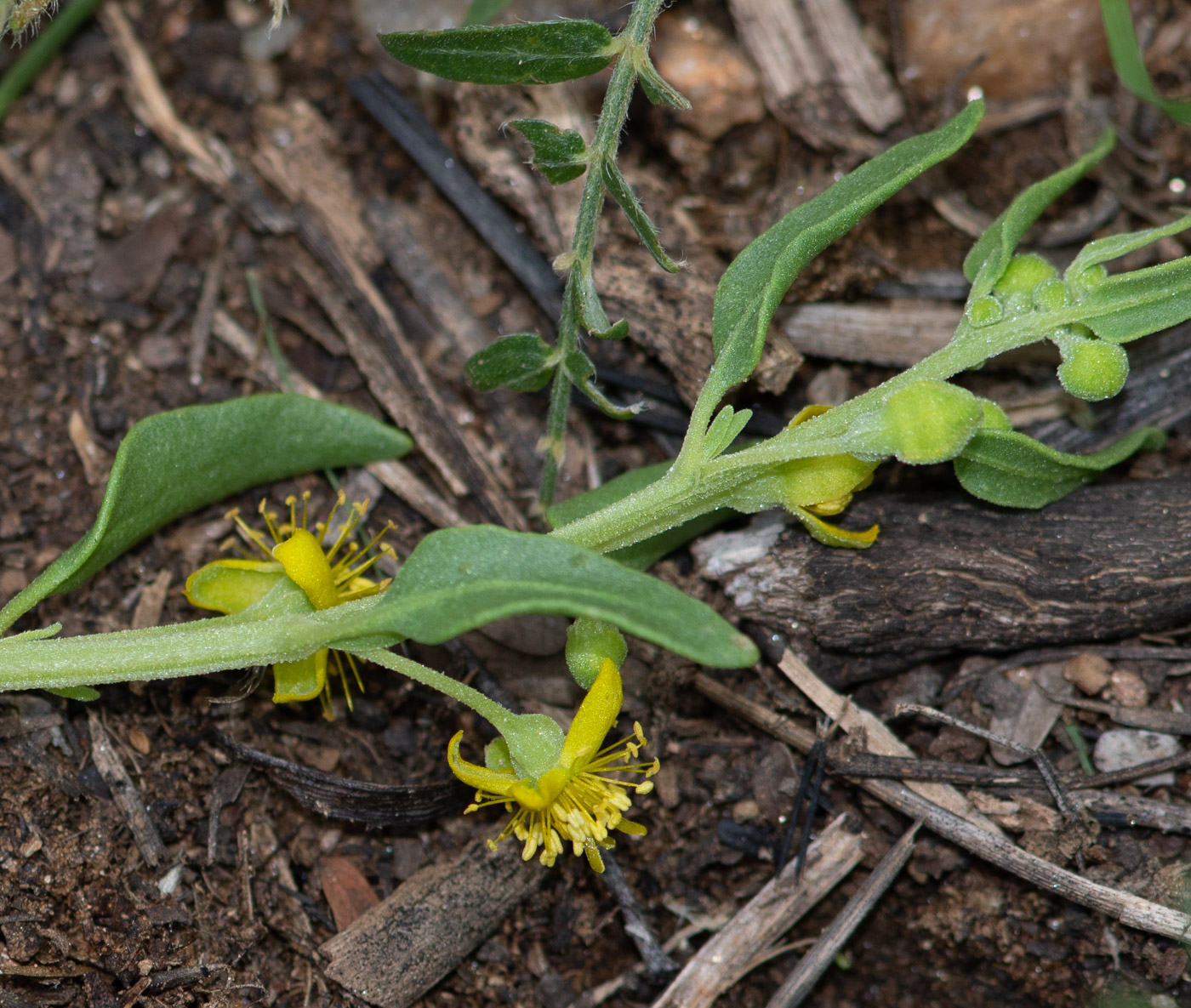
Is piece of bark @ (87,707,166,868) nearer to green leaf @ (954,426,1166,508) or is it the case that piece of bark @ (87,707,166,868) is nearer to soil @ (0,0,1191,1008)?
soil @ (0,0,1191,1008)

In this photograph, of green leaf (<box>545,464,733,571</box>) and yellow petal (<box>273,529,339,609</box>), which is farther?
green leaf (<box>545,464,733,571</box>)

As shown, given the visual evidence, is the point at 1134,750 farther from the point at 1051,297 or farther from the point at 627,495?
the point at 627,495

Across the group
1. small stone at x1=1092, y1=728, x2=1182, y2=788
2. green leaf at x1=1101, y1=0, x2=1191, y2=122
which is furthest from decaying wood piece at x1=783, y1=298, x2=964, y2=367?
small stone at x1=1092, y1=728, x2=1182, y2=788

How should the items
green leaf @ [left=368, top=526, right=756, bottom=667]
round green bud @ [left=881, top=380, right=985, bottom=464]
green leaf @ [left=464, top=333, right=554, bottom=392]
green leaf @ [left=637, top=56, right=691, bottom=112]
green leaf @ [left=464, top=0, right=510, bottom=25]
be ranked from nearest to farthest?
green leaf @ [left=368, top=526, right=756, bottom=667], round green bud @ [left=881, top=380, right=985, bottom=464], green leaf @ [left=637, top=56, right=691, bottom=112], green leaf @ [left=464, top=333, right=554, bottom=392], green leaf @ [left=464, top=0, right=510, bottom=25]

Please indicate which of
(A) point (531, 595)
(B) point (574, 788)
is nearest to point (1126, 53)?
(A) point (531, 595)

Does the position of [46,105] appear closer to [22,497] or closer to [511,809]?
[22,497]

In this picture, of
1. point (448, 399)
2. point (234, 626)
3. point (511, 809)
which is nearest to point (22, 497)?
point (234, 626)
